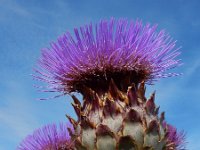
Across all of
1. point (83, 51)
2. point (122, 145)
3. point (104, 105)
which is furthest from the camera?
point (83, 51)

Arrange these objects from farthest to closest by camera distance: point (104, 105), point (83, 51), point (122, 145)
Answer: point (83, 51)
point (104, 105)
point (122, 145)

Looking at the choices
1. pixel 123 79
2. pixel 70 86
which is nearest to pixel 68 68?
pixel 70 86

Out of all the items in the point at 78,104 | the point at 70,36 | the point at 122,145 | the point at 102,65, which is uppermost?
the point at 70,36

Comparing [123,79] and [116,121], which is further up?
[123,79]

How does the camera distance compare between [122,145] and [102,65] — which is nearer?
[122,145]

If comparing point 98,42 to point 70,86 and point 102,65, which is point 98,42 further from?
point 70,86

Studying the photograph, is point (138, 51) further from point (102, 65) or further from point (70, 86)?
point (70, 86)
